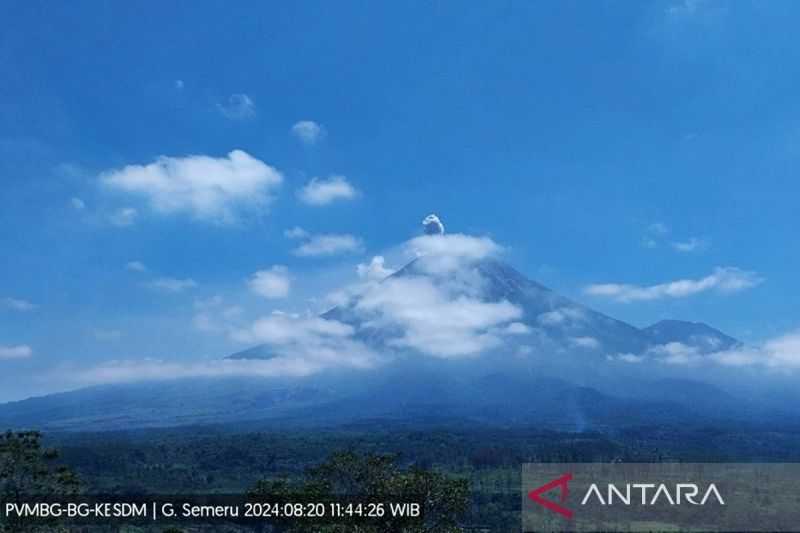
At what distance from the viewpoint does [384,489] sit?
25172 mm

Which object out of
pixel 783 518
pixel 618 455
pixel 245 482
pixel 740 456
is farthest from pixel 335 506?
pixel 740 456

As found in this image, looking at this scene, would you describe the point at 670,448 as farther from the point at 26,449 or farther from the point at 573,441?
the point at 26,449

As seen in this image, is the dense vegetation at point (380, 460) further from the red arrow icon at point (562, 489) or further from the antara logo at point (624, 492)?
the antara logo at point (624, 492)

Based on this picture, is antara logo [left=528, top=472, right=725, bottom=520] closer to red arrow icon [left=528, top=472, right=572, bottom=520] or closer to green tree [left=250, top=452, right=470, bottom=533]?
red arrow icon [left=528, top=472, right=572, bottom=520]

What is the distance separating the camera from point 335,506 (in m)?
24.8

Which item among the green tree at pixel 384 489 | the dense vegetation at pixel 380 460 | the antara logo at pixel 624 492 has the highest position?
the green tree at pixel 384 489

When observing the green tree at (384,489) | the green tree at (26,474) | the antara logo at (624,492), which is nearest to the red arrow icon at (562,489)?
the antara logo at (624,492)

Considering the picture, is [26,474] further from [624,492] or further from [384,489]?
[624,492]

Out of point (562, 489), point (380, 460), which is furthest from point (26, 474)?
point (562, 489)

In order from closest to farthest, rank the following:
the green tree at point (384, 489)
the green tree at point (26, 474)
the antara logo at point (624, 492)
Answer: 1. the green tree at point (384, 489)
2. the green tree at point (26, 474)
3. the antara logo at point (624, 492)

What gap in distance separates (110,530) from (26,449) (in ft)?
134

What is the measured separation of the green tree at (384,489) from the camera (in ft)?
81.3

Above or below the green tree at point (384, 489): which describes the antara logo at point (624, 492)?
below

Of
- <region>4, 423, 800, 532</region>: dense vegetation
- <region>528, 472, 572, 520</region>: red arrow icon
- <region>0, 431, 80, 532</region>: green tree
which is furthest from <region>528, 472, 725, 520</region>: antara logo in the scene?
<region>0, 431, 80, 532</region>: green tree
